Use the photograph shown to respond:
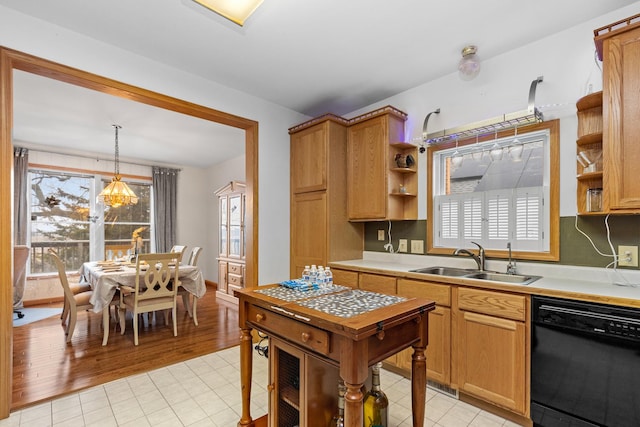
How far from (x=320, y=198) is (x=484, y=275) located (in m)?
1.66

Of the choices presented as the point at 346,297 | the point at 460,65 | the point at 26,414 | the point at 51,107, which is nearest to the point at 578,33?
the point at 460,65

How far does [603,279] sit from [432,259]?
1168 millimetres

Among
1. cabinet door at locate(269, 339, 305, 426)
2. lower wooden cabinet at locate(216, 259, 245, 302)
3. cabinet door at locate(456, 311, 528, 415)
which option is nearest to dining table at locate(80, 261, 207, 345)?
lower wooden cabinet at locate(216, 259, 245, 302)

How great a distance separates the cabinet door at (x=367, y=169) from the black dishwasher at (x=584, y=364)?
1.52 m

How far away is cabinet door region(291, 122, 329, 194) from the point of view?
10.2 feet

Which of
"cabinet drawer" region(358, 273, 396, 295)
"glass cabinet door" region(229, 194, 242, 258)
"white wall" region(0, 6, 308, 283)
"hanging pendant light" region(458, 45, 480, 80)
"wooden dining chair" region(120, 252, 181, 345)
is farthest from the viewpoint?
"glass cabinet door" region(229, 194, 242, 258)

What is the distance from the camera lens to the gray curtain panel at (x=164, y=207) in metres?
5.93

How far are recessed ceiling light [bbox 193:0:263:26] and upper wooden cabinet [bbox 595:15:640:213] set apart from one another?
6.74 feet

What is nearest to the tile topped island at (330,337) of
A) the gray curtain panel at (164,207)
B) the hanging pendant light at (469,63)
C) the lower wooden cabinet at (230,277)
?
the hanging pendant light at (469,63)

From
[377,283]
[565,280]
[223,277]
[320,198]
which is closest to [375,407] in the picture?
[377,283]

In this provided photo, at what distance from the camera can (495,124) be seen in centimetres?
224

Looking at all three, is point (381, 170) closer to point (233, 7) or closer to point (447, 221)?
point (447, 221)

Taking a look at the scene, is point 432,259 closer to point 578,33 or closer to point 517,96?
point 517,96

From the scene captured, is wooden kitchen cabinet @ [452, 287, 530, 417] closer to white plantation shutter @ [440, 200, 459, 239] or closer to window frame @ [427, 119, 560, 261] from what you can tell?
window frame @ [427, 119, 560, 261]
